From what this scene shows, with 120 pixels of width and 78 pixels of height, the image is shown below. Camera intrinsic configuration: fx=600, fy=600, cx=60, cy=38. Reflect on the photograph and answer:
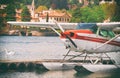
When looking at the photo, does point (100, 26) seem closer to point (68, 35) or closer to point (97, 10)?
point (68, 35)

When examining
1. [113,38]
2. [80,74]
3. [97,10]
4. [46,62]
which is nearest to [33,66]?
[46,62]

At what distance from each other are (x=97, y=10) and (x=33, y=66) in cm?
7194

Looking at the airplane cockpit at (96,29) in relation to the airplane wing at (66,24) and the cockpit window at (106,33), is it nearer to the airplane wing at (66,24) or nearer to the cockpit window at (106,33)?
the cockpit window at (106,33)

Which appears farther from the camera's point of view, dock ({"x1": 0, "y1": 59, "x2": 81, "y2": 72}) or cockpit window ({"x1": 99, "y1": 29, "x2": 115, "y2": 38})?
dock ({"x1": 0, "y1": 59, "x2": 81, "y2": 72})

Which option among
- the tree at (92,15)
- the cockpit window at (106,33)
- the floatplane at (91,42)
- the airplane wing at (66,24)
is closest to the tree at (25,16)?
the tree at (92,15)

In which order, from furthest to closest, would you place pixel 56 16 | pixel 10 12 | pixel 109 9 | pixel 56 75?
1. pixel 56 16
2. pixel 10 12
3. pixel 109 9
4. pixel 56 75

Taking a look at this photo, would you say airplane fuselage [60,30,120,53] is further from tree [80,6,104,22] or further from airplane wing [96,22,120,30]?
tree [80,6,104,22]

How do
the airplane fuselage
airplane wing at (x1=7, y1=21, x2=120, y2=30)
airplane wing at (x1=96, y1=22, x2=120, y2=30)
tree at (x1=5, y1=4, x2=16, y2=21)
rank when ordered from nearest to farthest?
the airplane fuselage → airplane wing at (x1=96, y1=22, x2=120, y2=30) → airplane wing at (x1=7, y1=21, x2=120, y2=30) → tree at (x1=5, y1=4, x2=16, y2=21)

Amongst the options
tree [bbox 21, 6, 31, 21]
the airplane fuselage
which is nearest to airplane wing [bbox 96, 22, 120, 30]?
the airplane fuselage

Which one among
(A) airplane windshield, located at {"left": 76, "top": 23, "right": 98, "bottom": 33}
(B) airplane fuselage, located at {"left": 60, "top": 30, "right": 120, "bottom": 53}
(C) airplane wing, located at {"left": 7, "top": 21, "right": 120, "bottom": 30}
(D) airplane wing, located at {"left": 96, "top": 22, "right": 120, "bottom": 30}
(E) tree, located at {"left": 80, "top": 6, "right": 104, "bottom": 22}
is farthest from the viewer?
(E) tree, located at {"left": 80, "top": 6, "right": 104, "bottom": 22}

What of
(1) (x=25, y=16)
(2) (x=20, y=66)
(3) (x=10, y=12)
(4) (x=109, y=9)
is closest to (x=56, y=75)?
(2) (x=20, y=66)

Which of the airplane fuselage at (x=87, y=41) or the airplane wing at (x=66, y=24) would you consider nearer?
the airplane fuselage at (x=87, y=41)

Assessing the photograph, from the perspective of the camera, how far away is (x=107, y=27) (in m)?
24.6

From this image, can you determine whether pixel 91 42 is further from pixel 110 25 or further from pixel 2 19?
pixel 2 19
